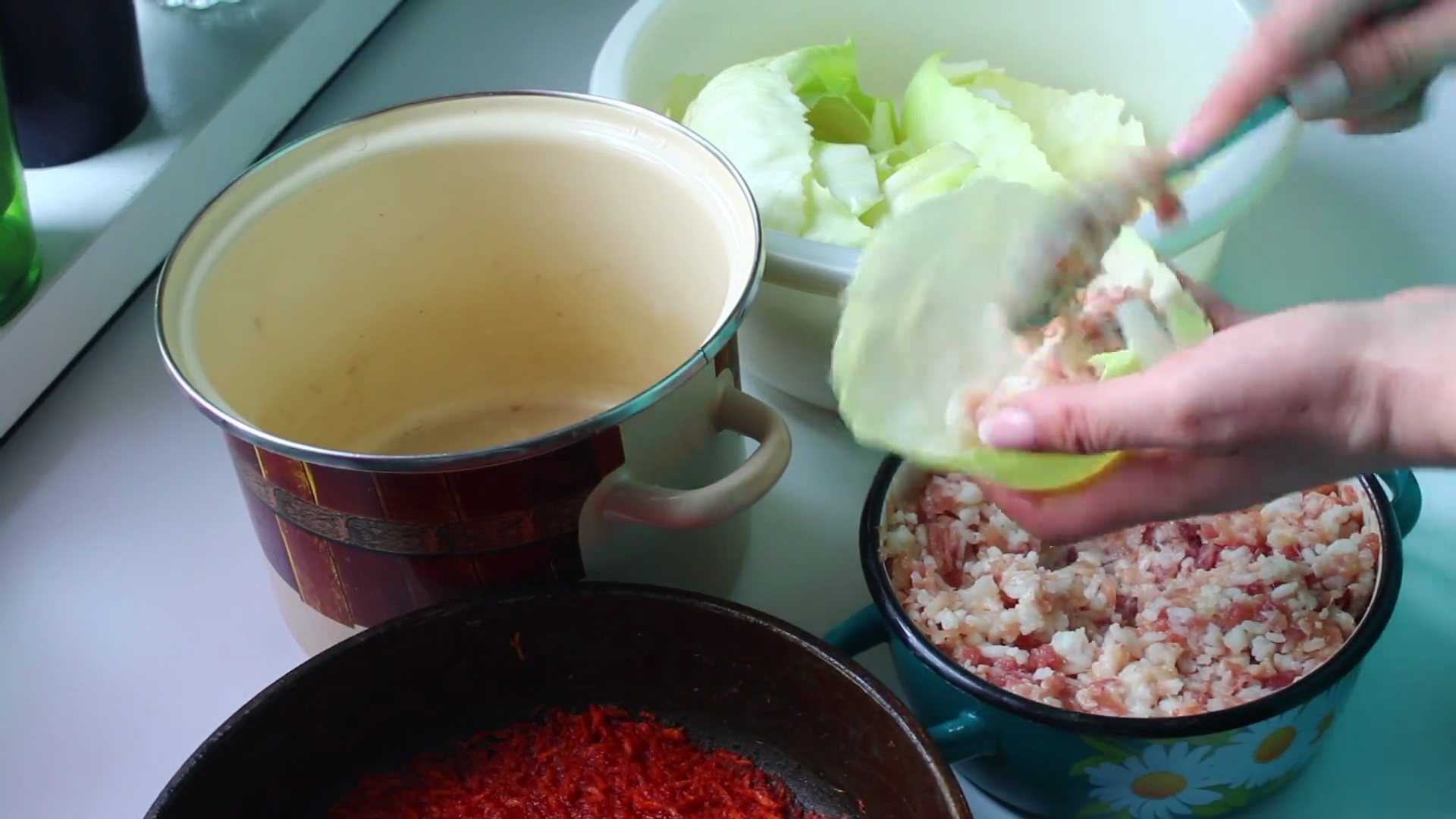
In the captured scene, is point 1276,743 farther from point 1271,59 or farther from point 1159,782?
point 1271,59

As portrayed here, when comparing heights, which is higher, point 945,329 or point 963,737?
point 945,329

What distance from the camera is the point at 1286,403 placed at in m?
0.45

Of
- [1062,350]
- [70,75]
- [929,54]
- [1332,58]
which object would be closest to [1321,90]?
[1332,58]

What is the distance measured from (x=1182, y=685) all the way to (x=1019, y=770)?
0.08 metres

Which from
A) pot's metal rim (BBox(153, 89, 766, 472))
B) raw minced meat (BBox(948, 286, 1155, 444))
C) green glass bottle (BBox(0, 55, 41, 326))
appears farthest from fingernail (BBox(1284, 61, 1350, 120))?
green glass bottle (BBox(0, 55, 41, 326))

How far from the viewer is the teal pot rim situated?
1.70 feet

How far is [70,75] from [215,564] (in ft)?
1.13

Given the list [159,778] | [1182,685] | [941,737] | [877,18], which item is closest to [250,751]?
[159,778]

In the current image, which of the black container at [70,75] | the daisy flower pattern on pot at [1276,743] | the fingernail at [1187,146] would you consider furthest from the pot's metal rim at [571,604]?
the black container at [70,75]

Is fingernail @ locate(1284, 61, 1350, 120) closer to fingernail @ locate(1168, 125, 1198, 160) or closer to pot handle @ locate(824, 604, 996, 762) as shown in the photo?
fingernail @ locate(1168, 125, 1198, 160)

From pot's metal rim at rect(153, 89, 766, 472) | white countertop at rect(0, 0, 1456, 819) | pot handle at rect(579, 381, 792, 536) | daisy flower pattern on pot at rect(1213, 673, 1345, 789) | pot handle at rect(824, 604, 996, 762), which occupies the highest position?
pot's metal rim at rect(153, 89, 766, 472)

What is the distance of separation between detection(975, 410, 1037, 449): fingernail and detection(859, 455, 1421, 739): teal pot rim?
11 cm

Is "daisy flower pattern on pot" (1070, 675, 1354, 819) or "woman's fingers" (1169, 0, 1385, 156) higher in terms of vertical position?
"woman's fingers" (1169, 0, 1385, 156)

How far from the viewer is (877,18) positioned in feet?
3.01
